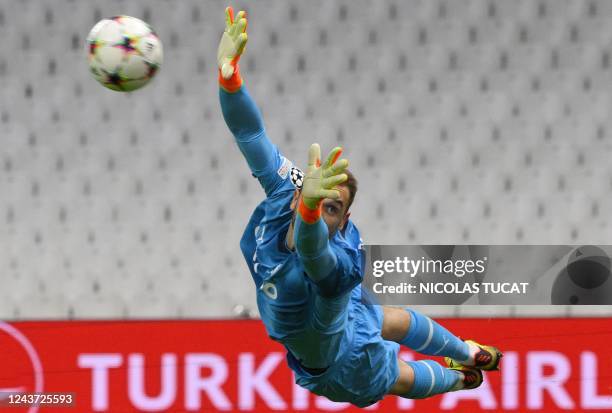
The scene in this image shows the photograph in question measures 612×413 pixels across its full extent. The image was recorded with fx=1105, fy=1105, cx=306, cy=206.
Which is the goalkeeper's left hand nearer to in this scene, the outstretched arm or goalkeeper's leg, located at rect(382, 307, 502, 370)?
the outstretched arm

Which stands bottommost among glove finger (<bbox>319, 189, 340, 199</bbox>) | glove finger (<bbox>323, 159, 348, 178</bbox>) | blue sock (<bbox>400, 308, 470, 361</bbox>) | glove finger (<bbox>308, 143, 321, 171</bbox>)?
blue sock (<bbox>400, 308, 470, 361</bbox>)

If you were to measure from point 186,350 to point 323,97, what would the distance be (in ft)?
5.31

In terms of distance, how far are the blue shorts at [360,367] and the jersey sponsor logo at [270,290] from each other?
1.19 ft

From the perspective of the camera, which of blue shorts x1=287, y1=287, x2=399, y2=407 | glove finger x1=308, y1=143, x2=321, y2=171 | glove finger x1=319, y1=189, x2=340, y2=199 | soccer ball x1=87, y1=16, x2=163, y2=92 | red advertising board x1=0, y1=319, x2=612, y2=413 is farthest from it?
red advertising board x1=0, y1=319, x2=612, y2=413

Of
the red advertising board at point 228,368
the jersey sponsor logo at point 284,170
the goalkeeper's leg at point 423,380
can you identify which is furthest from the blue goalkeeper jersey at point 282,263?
the red advertising board at point 228,368

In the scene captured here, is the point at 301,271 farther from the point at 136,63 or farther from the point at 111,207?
the point at 111,207

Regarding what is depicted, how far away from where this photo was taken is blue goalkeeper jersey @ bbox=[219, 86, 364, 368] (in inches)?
148

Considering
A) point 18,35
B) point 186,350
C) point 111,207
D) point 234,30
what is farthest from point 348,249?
point 18,35

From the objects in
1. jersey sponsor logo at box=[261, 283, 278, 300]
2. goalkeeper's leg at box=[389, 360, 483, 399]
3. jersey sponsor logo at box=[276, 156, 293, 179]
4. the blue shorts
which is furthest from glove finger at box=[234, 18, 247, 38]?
goalkeeper's leg at box=[389, 360, 483, 399]

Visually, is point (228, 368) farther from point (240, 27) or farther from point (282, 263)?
point (240, 27)

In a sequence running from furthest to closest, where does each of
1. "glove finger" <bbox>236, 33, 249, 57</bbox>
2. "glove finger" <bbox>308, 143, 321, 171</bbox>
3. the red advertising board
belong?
the red advertising board
"glove finger" <bbox>236, 33, 249, 57</bbox>
"glove finger" <bbox>308, 143, 321, 171</bbox>

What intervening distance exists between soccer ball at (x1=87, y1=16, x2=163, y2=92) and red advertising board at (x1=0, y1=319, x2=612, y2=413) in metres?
1.96

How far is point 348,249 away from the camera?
3.73m

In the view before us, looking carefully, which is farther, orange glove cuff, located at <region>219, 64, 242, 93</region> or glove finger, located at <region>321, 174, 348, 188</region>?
orange glove cuff, located at <region>219, 64, 242, 93</region>
